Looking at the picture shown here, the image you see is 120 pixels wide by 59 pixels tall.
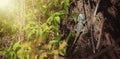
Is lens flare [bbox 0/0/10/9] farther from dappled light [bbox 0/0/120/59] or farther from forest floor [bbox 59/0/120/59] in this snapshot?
forest floor [bbox 59/0/120/59]

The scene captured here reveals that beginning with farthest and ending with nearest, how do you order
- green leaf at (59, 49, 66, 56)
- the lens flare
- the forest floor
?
1. the lens flare
2. green leaf at (59, 49, 66, 56)
3. the forest floor

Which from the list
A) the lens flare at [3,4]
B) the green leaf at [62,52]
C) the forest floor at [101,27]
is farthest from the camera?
the lens flare at [3,4]

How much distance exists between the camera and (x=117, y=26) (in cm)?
203

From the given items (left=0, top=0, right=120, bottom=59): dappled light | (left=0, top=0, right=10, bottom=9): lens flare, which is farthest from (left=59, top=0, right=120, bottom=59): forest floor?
(left=0, top=0, right=10, bottom=9): lens flare

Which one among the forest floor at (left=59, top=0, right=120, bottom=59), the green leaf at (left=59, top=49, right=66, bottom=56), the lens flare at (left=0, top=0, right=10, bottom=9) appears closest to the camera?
the forest floor at (left=59, top=0, right=120, bottom=59)

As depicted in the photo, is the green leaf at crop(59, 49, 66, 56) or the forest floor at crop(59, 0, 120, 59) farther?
the green leaf at crop(59, 49, 66, 56)

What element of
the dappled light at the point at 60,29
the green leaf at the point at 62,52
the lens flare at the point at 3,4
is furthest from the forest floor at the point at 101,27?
the lens flare at the point at 3,4

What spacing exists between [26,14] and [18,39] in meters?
0.49

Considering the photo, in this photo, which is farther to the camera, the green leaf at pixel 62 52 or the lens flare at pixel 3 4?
the lens flare at pixel 3 4

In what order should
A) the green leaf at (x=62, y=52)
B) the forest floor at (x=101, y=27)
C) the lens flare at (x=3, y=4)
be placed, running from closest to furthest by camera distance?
the forest floor at (x=101, y=27), the green leaf at (x=62, y=52), the lens flare at (x=3, y=4)

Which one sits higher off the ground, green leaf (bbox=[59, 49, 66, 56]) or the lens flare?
the lens flare

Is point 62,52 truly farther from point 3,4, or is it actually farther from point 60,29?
point 3,4

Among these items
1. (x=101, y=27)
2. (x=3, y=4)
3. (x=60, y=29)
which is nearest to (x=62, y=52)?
(x=60, y=29)

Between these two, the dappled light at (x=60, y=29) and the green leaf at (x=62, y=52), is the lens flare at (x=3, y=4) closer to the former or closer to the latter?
→ the dappled light at (x=60, y=29)
